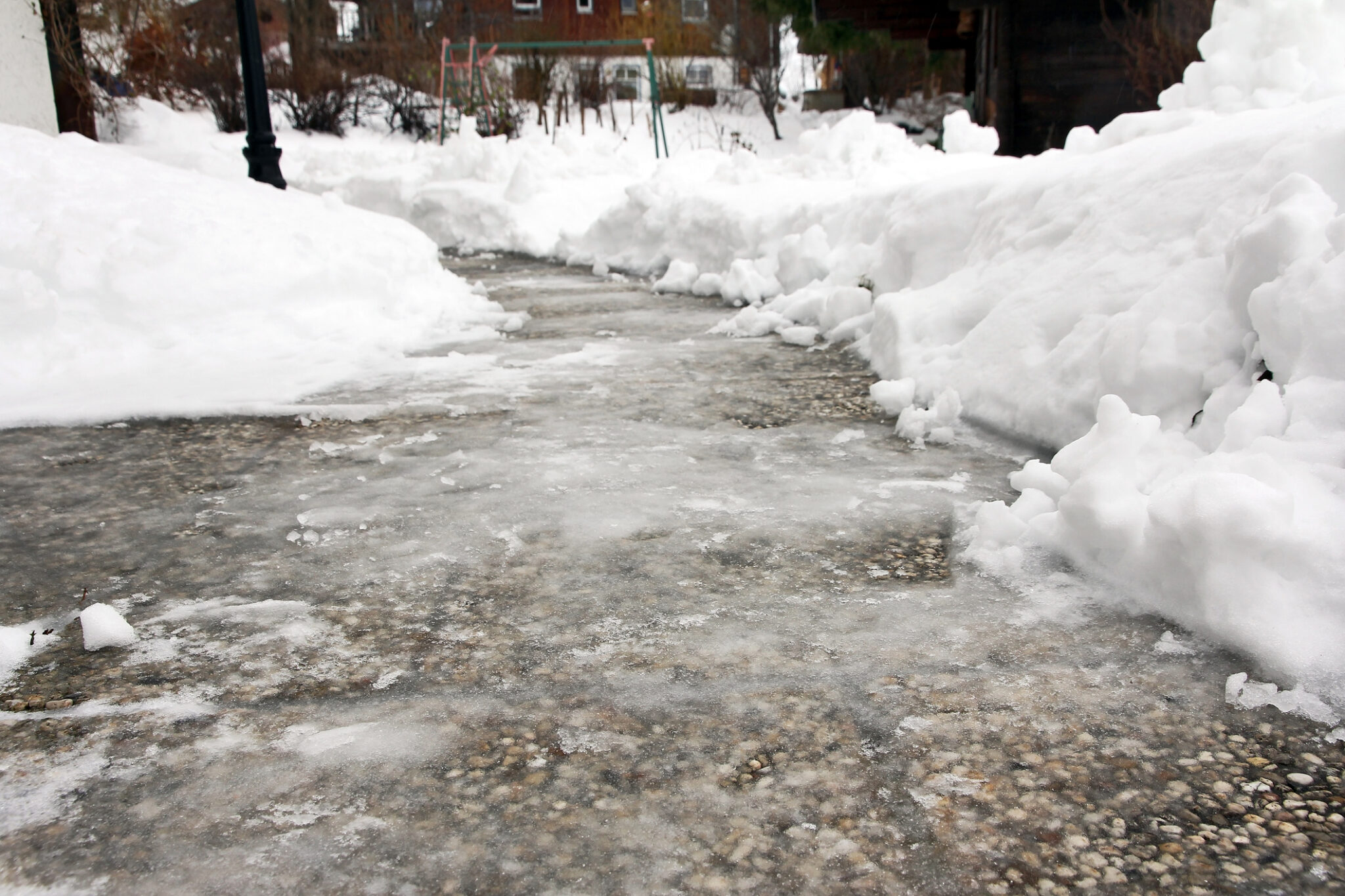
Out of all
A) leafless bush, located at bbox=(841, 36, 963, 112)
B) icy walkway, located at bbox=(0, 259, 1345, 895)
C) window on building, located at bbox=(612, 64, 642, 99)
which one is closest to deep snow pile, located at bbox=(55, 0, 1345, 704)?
icy walkway, located at bbox=(0, 259, 1345, 895)

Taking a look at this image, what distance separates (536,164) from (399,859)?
38.0 ft

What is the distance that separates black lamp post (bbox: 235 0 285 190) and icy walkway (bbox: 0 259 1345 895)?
483 centimetres

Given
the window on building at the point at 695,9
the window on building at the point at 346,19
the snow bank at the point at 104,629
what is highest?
the window on building at the point at 695,9

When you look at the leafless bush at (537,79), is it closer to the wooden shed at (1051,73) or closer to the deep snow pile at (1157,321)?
the wooden shed at (1051,73)

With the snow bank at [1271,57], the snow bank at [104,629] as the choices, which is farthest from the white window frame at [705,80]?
the snow bank at [104,629]

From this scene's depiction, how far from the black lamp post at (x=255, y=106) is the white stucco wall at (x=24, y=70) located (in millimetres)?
1814

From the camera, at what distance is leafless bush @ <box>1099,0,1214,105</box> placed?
30.7ft

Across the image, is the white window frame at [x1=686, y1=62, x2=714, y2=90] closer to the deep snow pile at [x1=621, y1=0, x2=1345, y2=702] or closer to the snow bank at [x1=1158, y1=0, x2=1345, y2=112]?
the deep snow pile at [x1=621, y1=0, x2=1345, y2=702]

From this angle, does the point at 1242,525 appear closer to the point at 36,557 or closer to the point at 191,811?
the point at 191,811

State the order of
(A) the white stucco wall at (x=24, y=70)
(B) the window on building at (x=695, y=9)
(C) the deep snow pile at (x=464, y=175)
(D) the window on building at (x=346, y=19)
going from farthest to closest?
(B) the window on building at (x=695, y=9) < (D) the window on building at (x=346, y=19) < (C) the deep snow pile at (x=464, y=175) < (A) the white stucco wall at (x=24, y=70)

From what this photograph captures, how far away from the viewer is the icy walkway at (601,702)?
1.49 metres

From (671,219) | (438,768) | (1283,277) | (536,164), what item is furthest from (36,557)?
(536,164)

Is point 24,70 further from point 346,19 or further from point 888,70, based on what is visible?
point 346,19

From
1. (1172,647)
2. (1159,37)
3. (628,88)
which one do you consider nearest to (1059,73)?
(1159,37)
